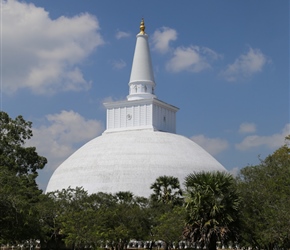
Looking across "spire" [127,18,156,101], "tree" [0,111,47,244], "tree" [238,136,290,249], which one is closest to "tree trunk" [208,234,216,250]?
"tree" [238,136,290,249]

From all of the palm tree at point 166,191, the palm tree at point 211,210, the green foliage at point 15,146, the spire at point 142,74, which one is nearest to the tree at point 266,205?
the palm tree at point 211,210

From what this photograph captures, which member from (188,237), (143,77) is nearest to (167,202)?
(188,237)

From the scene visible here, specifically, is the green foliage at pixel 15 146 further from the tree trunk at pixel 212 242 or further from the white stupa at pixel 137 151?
the tree trunk at pixel 212 242

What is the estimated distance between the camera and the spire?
72.6m

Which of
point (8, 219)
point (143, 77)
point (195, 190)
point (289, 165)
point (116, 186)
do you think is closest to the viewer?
point (195, 190)

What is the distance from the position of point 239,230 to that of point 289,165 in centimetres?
872

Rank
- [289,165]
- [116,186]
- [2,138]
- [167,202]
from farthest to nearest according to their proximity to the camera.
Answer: [116,186] < [2,138] < [167,202] < [289,165]

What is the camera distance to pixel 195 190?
28.0m

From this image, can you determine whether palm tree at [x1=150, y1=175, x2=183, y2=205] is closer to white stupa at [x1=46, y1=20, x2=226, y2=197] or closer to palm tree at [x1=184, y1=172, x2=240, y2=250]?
white stupa at [x1=46, y1=20, x2=226, y2=197]

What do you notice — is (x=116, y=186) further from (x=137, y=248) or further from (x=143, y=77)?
(x=143, y=77)

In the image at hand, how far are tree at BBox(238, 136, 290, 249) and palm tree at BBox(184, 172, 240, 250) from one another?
2975 mm

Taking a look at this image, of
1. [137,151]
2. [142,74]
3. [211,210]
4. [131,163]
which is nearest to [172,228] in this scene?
[211,210]

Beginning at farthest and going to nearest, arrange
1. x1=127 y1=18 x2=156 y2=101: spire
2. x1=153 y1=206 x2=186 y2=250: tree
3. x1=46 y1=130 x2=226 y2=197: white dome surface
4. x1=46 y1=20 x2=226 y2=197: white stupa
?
x1=127 y1=18 x2=156 y2=101: spire → x1=46 y1=20 x2=226 y2=197: white stupa → x1=46 y1=130 x2=226 y2=197: white dome surface → x1=153 y1=206 x2=186 y2=250: tree

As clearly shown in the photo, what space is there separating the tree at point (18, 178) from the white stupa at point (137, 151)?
335 inches
